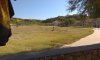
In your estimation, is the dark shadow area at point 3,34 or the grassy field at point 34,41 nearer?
the dark shadow area at point 3,34

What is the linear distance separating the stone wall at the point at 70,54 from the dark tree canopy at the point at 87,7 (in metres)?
7.44

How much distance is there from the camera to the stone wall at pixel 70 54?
7.40 meters

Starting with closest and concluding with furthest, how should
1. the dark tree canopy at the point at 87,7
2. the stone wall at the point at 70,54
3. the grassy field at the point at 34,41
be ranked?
1. the stone wall at the point at 70,54
2. the dark tree canopy at the point at 87,7
3. the grassy field at the point at 34,41

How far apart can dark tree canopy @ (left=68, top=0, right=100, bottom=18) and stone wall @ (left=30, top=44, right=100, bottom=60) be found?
24.4 ft

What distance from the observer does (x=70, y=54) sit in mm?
8266

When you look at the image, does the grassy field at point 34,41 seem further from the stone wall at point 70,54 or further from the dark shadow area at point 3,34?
the dark shadow area at point 3,34

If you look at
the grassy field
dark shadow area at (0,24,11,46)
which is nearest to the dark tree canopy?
the grassy field

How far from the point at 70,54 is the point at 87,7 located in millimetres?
11169

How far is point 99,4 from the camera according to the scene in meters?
16.9

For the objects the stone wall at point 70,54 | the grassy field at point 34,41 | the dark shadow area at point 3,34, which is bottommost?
the grassy field at point 34,41

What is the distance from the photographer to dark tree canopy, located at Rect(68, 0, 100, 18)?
17.6 metres

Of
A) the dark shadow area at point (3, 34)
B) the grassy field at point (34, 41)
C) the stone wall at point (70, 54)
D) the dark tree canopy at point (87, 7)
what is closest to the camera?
the dark shadow area at point (3, 34)

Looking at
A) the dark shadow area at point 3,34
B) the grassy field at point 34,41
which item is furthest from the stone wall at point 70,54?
→ the grassy field at point 34,41

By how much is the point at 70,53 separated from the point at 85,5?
11365 millimetres
